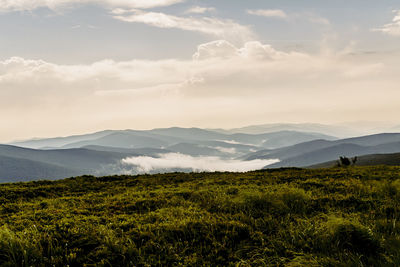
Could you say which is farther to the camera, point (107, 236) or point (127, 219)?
point (127, 219)

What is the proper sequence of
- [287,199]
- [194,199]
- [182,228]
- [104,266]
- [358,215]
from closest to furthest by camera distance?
[104,266]
[182,228]
[358,215]
[287,199]
[194,199]

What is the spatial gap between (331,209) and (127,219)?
759 cm

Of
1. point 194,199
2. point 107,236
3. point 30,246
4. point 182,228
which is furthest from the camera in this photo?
point 194,199

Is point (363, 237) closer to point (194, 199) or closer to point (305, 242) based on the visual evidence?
point (305, 242)

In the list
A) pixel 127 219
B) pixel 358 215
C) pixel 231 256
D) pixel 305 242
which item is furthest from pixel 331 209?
pixel 127 219

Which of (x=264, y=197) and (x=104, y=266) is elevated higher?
(x=264, y=197)

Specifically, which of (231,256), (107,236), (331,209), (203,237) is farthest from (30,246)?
(331,209)

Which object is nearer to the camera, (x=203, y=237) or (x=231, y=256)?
(x=231, y=256)

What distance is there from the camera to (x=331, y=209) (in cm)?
1010

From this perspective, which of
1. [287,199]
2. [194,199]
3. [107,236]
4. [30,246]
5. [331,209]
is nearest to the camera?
[30,246]

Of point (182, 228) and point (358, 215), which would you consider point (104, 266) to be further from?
point (358, 215)

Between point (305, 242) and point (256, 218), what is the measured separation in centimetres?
242

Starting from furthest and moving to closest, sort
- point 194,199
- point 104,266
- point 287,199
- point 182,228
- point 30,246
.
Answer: point 194,199, point 287,199, point 182,228, point 30,246, point 104,266

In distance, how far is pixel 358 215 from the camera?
928 centimetres
